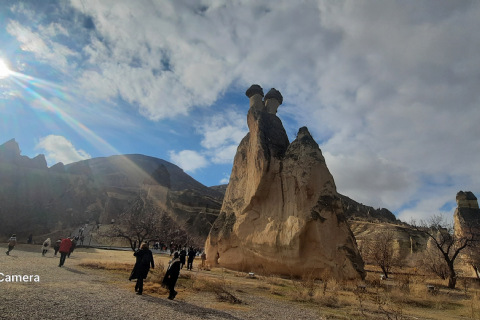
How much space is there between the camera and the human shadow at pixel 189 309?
6.18 meters

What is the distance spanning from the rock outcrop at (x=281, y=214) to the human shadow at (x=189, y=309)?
976cm

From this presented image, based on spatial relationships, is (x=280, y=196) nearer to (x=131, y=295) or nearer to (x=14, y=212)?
(x=131, y=295)

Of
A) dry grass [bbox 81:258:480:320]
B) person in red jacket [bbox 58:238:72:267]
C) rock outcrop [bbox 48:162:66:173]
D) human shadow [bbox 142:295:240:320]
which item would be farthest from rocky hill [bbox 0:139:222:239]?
human shadow [bbox 142:295:240:320]

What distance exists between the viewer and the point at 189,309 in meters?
6.55

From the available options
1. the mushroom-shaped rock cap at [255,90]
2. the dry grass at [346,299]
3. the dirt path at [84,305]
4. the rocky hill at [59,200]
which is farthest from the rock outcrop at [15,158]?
the dirt path at [84,305]

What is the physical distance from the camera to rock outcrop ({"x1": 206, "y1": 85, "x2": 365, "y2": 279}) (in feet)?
50.4

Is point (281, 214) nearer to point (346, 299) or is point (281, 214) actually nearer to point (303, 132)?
point (303, 132)

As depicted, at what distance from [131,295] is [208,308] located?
6.84 ft

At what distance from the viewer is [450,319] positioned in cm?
859

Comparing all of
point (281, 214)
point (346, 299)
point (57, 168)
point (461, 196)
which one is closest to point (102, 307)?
point (346, 299)

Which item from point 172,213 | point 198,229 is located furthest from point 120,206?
point 198,229

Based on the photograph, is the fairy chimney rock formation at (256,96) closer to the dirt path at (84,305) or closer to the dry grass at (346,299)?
the dry grass at (346,299)

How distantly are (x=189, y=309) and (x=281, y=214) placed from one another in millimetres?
11838

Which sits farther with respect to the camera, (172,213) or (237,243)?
(172,213)
